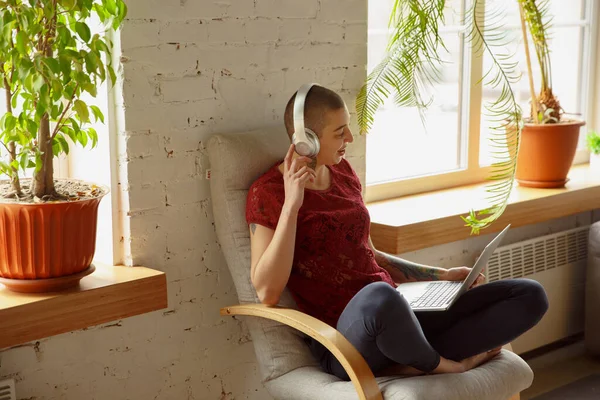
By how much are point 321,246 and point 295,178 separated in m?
0.24

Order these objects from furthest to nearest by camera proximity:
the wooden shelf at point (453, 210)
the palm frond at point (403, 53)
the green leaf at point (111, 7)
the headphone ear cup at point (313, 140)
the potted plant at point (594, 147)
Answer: the potted plant at point (594, 147)
the wooden shelf at point (453, 210)
the palm frond at point (403, 53)
the headphone ear cup at point (313, 140)
the green leaf at point (111, 7)

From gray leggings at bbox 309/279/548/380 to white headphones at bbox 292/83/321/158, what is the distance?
0.39m

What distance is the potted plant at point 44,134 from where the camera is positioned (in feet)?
6.21

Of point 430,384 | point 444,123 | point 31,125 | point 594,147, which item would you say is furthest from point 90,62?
point 594,147

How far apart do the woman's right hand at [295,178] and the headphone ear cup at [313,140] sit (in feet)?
0.09

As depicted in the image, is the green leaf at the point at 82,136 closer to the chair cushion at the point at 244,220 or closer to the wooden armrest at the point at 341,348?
the chair cushion at the point at 244,220

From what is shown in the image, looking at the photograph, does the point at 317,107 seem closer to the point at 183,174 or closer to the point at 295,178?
the point at 295,178

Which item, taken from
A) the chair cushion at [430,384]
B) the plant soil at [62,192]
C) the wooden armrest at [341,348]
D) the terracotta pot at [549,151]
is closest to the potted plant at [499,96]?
the terracotta pot at [549,151]

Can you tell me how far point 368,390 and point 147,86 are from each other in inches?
40.3

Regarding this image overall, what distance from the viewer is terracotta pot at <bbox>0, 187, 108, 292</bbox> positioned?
1.99 m

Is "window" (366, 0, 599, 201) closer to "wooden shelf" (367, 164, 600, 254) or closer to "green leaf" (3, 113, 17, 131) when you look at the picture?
"wooden shelf" (367, 164, 600, 254)

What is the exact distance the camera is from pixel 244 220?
2.38 meters

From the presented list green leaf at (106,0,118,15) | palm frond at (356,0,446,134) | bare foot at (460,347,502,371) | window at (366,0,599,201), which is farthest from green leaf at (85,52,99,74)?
window at (366,0,599,201)

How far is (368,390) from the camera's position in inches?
77.4
